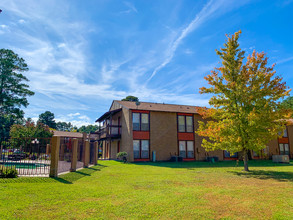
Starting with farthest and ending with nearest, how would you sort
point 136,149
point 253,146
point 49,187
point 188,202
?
point 136,149 → point 253,146 → point 49,187 → point 188,202

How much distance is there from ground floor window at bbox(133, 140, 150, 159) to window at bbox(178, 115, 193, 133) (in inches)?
194

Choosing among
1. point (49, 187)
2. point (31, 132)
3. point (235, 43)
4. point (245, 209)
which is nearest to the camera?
point (245, 209)

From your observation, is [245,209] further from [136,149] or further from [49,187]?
[136,149]

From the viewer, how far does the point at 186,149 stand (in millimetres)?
27328

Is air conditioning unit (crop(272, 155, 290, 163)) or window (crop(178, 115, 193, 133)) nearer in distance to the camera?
air conditioning unit (crop(272, 155, 290, 163))

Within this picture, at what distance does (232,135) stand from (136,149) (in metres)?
13.2

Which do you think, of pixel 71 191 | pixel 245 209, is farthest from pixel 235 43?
pixel 71 191

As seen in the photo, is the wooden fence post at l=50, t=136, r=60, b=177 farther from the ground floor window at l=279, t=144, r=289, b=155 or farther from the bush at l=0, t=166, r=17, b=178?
the ground floor window at l=279, t=144, r=289, b=155

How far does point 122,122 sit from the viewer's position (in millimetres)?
27000

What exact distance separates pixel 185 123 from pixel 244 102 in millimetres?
13883

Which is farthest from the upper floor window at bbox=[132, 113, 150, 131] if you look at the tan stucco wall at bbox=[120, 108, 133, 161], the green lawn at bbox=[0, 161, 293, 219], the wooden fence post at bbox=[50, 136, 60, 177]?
the green lawn at bbox=[0, 161, 293, 219]

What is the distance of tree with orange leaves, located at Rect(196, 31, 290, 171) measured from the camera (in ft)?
44.5

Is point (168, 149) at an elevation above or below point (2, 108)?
below

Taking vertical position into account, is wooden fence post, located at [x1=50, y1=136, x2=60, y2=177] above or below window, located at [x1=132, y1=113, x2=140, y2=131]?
below
